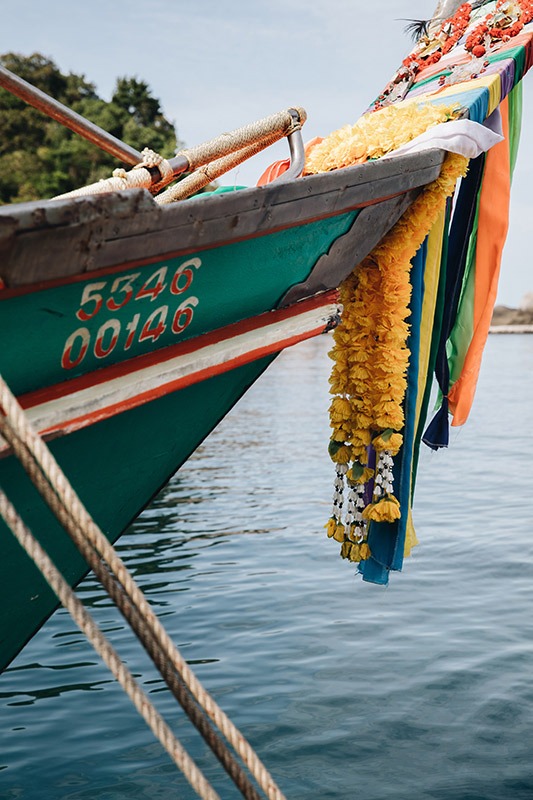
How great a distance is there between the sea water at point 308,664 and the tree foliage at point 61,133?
25.7 metres

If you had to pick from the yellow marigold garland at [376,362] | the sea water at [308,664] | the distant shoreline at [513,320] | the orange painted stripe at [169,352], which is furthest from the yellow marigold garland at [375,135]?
the distant shoreline at [513,320]

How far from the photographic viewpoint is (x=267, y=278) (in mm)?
2572

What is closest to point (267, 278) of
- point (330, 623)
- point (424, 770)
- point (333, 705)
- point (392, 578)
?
point (424, 770)

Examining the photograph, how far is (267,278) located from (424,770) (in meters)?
2.44

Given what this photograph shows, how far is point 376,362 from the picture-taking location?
3217 millimetres

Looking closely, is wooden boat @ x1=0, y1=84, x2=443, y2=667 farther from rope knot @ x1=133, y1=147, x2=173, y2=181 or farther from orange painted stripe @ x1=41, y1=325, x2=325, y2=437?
rope knot @ x1=133, y1=147, x2=173, y2=181

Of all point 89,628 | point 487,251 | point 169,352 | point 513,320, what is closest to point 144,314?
point 169,352

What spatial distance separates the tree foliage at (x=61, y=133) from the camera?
32688mm

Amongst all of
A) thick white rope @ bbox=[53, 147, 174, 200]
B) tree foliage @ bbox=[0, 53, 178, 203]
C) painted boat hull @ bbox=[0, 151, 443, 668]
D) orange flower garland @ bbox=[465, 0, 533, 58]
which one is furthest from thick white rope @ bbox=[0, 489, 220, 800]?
tree foliage @ bbox=[0, 53, 178, 203]

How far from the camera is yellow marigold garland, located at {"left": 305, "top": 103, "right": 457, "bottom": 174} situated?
325 centimetres

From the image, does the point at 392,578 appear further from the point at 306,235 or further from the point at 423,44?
the point at 306,235

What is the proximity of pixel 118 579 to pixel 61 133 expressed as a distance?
35716 millimetres

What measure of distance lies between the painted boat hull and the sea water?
1650 mm

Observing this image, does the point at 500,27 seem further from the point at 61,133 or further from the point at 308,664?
the point at 61,133
